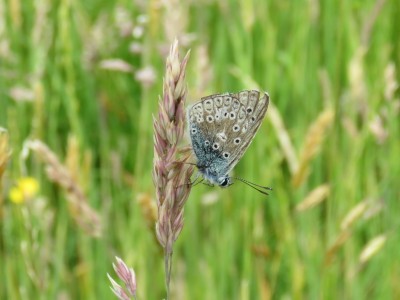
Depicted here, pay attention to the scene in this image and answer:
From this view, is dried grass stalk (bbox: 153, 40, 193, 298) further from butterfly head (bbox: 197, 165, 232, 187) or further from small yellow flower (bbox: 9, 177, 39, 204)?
small yellow flower (bbox: 9, 177, 39, 204)

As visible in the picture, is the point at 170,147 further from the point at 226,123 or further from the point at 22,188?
the point at 22,188

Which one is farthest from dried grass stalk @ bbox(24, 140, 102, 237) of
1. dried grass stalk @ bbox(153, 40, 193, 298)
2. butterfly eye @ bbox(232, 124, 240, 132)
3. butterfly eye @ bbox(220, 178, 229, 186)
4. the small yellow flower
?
dried grass stalk @ bbox(153, 40, 193, 298)

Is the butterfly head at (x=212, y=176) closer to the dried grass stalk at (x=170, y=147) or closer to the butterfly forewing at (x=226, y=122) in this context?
the butterfly forewing at (x=226, y=122)

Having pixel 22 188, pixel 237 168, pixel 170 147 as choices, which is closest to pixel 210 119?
pixel 170 147

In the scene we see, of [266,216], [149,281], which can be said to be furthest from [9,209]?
[266,216]

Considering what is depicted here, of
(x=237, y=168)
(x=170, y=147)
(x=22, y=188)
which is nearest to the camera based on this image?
(x=170, y=147)

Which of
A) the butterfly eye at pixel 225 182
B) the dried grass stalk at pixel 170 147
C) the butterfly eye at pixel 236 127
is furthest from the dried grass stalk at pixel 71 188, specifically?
the dried grass stalk at pixel 170 147

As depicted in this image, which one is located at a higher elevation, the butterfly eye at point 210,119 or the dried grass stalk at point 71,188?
the butterfly eye at point 210,119
